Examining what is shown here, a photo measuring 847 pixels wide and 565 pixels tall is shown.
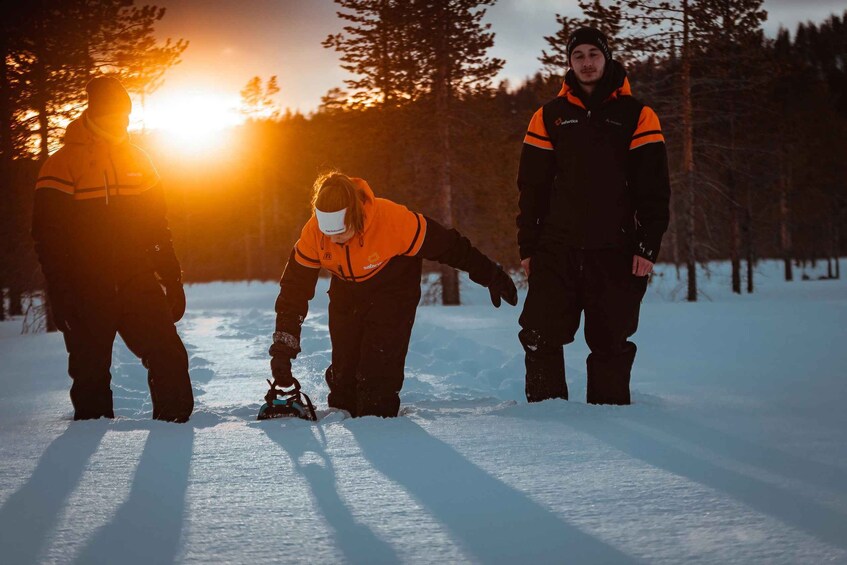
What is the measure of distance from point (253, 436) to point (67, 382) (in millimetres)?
3410

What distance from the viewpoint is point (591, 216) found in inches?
149

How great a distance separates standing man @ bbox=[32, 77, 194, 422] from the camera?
3805 millimetres

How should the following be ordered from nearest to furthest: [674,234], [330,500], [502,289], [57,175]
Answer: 1. [330,500]
2. [57,175]
3. [502,289]
4. [674,234]

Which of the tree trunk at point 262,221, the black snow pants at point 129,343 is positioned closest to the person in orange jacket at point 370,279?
the black snow pants at point 129,343

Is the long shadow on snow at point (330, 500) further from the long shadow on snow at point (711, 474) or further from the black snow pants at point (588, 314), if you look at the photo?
the black snow pants at point (588, 314)

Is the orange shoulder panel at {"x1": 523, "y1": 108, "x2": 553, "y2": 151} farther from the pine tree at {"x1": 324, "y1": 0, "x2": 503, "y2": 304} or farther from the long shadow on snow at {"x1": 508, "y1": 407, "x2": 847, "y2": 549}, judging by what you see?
the pine tree at {"x1": 324, "y1": 0, "x2": 503, "y2": 304}

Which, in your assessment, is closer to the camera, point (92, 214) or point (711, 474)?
point (711, 474)

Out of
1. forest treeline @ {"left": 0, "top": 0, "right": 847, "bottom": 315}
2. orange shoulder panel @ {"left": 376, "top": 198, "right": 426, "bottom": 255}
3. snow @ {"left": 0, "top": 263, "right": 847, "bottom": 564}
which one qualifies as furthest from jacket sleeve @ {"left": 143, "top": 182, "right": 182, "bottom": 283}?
forest treeline @ {"left": 0, "top": 0, "right": 847, "bottom": 315}

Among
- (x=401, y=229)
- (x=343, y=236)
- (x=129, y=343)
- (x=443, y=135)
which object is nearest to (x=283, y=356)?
(x=343, y=236)

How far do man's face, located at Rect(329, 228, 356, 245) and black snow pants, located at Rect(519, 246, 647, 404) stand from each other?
41.2 inches

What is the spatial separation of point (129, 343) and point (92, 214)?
0.76 metres

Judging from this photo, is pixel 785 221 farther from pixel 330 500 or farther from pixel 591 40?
pixel 330 500

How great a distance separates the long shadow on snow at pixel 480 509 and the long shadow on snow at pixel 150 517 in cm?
71

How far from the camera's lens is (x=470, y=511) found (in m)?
2.06
